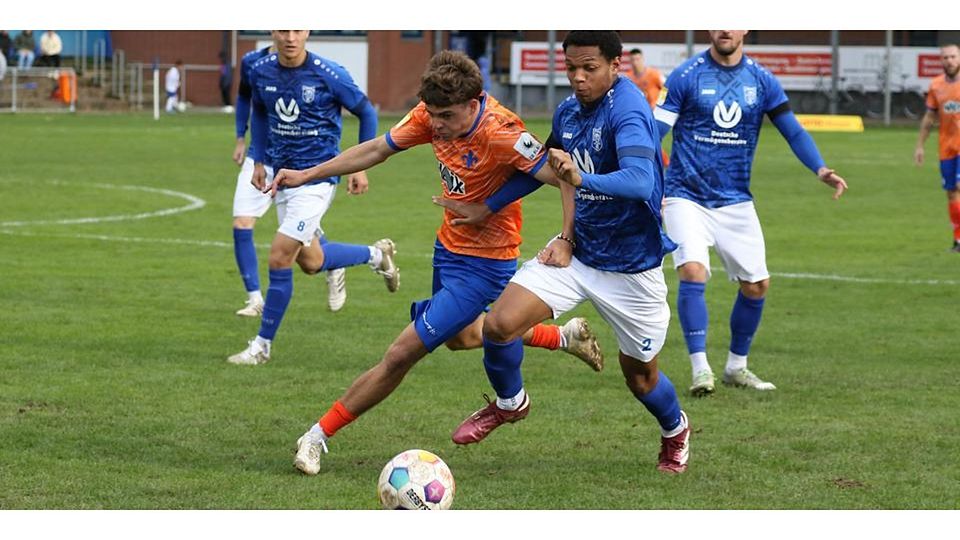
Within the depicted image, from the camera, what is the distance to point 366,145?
7.81 metres

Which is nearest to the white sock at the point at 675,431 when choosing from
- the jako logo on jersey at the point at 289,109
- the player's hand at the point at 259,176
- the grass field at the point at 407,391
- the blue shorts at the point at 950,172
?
the grass field at the point at 407,391

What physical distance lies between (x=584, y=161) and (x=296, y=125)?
4.24 meters

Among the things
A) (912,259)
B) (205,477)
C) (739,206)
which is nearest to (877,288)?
(912,259)

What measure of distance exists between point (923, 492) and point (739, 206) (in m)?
3.13

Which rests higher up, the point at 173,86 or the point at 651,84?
the point at 651,84

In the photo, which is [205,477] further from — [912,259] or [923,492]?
[912,259]

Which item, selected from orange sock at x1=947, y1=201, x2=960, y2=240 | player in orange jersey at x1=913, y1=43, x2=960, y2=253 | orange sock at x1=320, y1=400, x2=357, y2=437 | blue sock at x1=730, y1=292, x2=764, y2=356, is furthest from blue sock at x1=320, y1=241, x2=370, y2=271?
player in orange jersey at x1=913, y1=43, x2=960, y2=253

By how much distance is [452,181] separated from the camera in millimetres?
7785

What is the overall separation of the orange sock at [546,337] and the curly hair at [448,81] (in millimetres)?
2139

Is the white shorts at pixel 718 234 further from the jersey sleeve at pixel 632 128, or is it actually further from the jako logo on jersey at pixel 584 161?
the jersey sleeve at pixel 632 128

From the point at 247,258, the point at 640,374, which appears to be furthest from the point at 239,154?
the point at 640,374

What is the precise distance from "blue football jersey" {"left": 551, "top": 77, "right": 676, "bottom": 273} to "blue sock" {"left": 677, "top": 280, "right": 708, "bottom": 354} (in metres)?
2.27

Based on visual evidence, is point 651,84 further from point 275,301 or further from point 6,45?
point 6,45

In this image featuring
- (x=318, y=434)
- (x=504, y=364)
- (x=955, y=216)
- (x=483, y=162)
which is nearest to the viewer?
(x=318, y=434)
